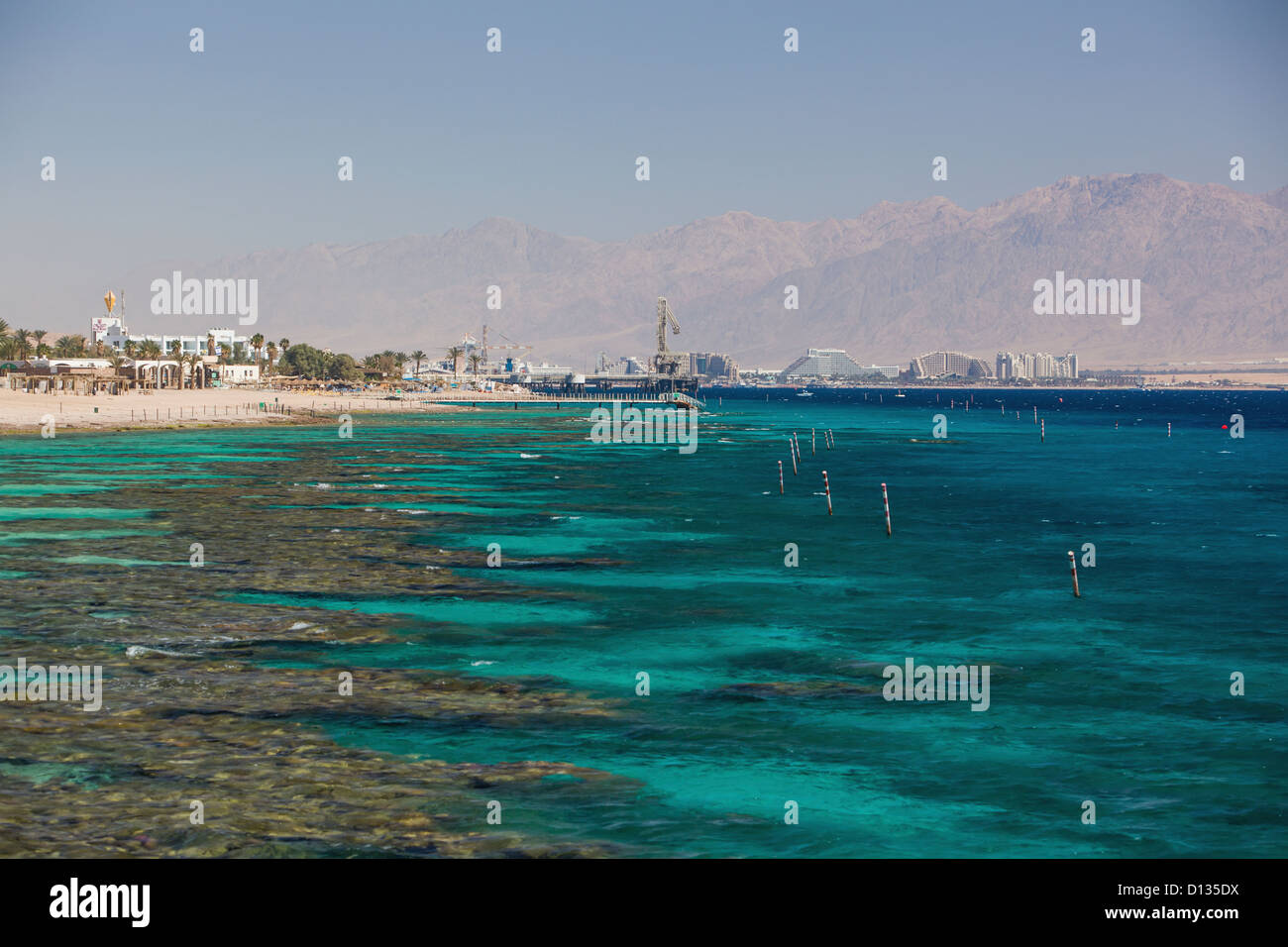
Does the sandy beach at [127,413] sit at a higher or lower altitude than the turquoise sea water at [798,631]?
higher

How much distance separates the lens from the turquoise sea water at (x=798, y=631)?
18562 mm

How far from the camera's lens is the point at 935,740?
2217 centimetres

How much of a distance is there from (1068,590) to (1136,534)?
61.0 feet

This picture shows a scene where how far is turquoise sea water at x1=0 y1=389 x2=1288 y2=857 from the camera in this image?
1856 cm

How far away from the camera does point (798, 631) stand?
105 ft
